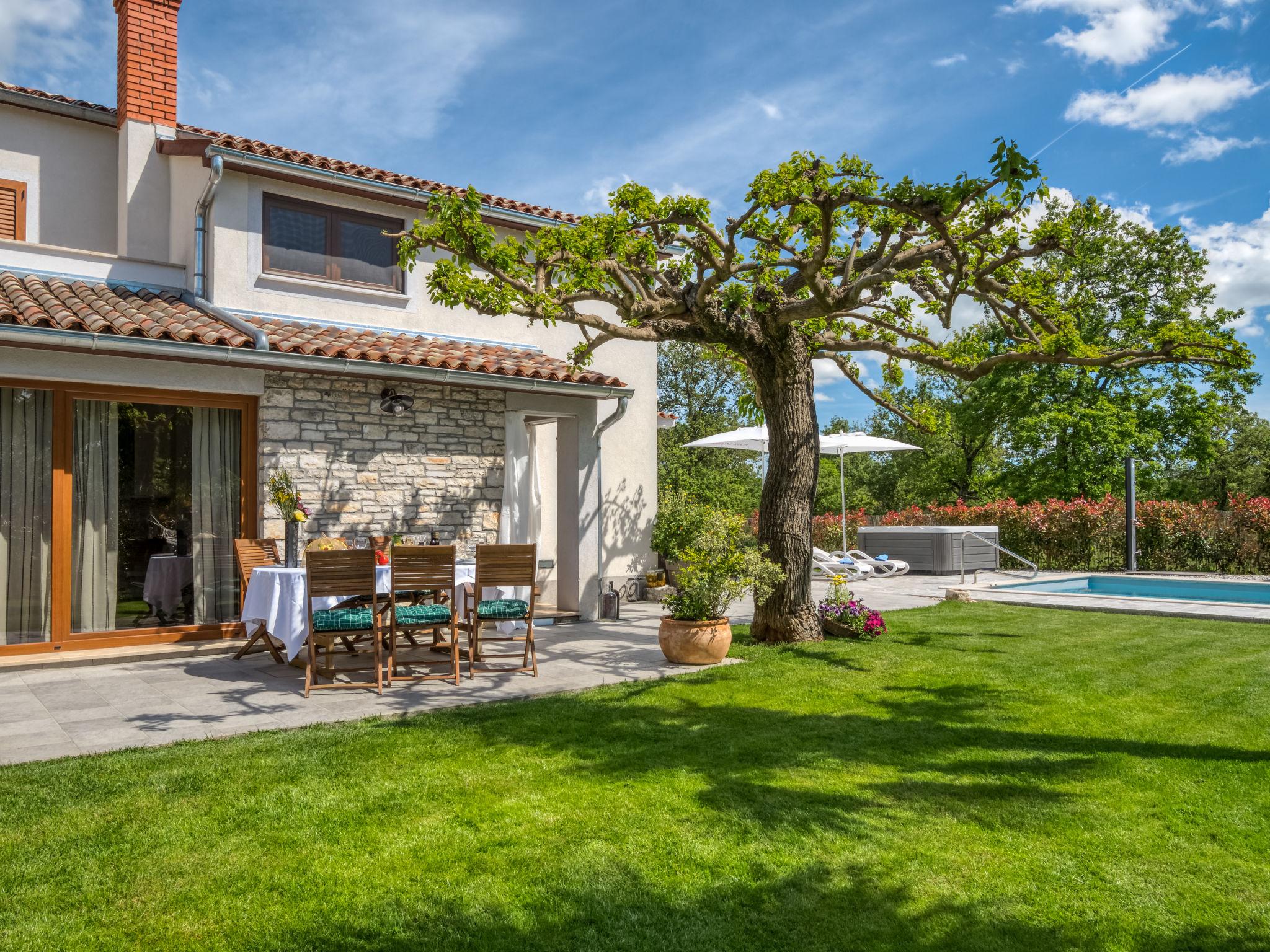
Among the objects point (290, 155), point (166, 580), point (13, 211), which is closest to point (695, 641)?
point (166, 580)

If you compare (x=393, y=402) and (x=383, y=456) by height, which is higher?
→ (x=393, y=402)

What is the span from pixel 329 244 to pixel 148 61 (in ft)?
10.3

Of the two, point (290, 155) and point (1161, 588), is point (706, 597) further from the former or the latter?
point (1161, 588)

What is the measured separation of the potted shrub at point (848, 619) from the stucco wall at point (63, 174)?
9.94 meters

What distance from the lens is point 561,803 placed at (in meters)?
4.23

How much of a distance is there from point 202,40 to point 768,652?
10.8 meters

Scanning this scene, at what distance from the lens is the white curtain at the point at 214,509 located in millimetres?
8547

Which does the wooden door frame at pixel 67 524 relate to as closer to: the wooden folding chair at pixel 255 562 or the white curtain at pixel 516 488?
the wooden folding chair at pixel 255 562

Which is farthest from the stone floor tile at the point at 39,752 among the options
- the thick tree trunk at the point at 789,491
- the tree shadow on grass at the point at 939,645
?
the tree shadow on grass at the point at 939,645

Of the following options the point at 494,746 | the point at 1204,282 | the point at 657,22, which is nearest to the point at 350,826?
the point at 494,746

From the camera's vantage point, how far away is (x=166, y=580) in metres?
8.39

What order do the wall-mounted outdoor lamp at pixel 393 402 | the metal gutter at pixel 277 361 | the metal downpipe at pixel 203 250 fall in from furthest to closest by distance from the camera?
1. the wall-mounted outdoor lamp at pixel 393 402
2. the metal downpipe at pixel 203 250
3. the metal gutter at pixel 277 361

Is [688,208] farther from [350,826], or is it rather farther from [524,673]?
[350,826]

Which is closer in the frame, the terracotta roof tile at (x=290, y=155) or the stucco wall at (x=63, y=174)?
the terracotta roof tile at (x=290, y=155)
